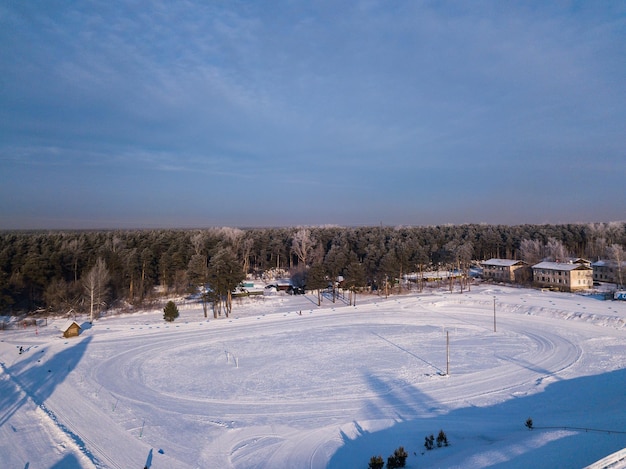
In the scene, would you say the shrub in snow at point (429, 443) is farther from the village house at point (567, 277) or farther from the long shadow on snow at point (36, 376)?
the village house at point (567, 277)

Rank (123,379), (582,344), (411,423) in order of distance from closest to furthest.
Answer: (411,423) < (123,379) < (582,344)

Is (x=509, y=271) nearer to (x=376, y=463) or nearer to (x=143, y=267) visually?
(x=143, y=267)

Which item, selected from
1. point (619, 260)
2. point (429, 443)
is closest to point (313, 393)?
point (429, 443)

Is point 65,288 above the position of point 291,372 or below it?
above

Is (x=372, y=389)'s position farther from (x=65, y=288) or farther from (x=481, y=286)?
(x=481, y=286)

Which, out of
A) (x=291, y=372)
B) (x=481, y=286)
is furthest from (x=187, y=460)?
(x=481, y=286)

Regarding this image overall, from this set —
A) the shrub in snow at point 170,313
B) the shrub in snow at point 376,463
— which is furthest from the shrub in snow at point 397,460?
the shrub in snow at point 170,313
